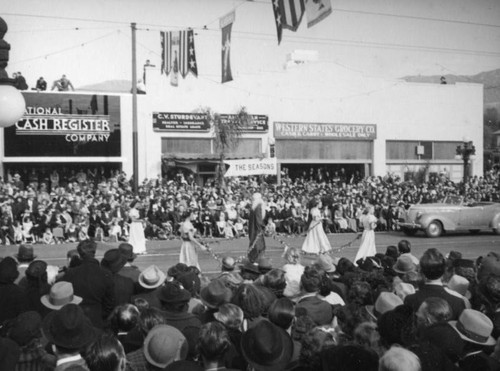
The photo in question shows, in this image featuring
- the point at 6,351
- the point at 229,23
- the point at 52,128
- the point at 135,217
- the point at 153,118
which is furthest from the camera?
the point at 153,118

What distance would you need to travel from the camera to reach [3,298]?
6.35 meters

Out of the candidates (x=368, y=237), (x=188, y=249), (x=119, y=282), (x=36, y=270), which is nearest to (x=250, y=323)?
(x=119, y=282)

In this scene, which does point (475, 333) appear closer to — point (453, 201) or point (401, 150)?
point (453, 201)

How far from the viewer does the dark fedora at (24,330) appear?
15.2 feet

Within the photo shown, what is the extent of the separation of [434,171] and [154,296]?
123 ft

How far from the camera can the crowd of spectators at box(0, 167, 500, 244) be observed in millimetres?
22141

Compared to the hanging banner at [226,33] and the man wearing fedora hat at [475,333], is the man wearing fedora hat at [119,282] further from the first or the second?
the hanging banner at [226,33]

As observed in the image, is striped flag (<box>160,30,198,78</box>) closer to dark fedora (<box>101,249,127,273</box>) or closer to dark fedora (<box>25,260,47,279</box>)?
dark fedora (<box>101,249,127,273</box>)

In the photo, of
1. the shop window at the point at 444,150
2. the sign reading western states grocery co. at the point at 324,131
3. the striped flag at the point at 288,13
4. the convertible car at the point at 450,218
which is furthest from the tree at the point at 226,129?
the striped flag at the point at 288,13

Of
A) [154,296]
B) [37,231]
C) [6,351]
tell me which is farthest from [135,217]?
[6,351]

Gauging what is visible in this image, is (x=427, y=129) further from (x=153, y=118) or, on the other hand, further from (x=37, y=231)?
(x=37, y=231)

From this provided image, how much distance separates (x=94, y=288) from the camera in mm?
6488

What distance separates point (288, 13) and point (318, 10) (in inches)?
53.6

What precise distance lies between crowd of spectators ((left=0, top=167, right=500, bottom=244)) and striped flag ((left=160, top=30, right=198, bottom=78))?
5312 millimetres
